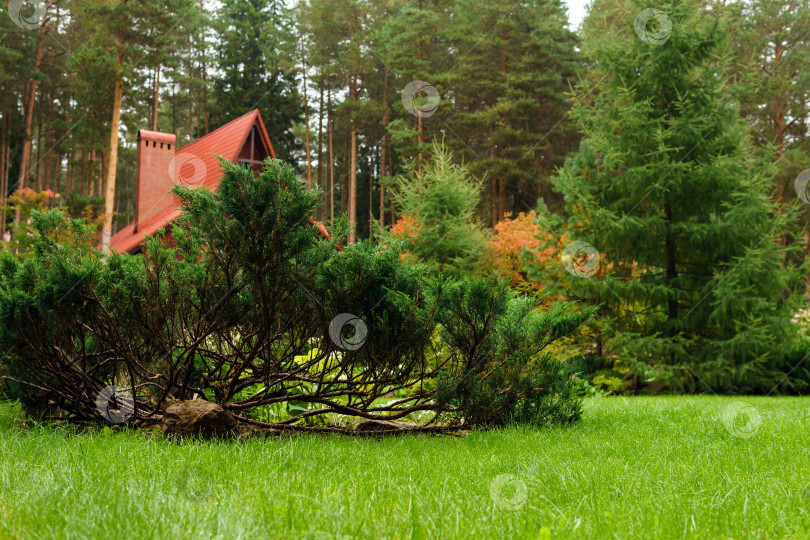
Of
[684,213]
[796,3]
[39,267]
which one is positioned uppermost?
[796,3]

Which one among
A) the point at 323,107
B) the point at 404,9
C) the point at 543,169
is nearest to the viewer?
the point at 404,9

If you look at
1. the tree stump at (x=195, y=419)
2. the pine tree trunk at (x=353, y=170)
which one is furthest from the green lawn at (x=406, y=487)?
the pine tree trunk at (x=353, y=170)

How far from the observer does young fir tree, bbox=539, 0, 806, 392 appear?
10.1 metres

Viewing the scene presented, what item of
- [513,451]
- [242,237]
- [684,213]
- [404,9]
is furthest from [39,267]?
[404,9]

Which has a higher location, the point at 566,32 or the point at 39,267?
the point at 566,32

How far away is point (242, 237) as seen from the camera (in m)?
3.64

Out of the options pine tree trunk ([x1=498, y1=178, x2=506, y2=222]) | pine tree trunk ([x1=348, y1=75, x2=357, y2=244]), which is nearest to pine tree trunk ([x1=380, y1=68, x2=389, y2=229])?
pine tree trunk ([x1=348, y1=75, x2=357, y2=244])

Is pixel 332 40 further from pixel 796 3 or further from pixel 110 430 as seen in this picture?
pixel 110 430

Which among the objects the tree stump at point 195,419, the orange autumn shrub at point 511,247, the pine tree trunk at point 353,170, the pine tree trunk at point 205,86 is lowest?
the tree stump at point 195,419

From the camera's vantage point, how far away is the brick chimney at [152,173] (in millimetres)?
15133

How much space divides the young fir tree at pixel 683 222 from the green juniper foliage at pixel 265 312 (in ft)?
23.8

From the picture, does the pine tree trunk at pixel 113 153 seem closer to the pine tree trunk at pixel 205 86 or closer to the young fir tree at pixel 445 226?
the young fir tree at pixel 445 226

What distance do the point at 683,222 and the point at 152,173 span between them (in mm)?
13435

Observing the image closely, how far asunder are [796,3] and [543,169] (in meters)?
12.1
